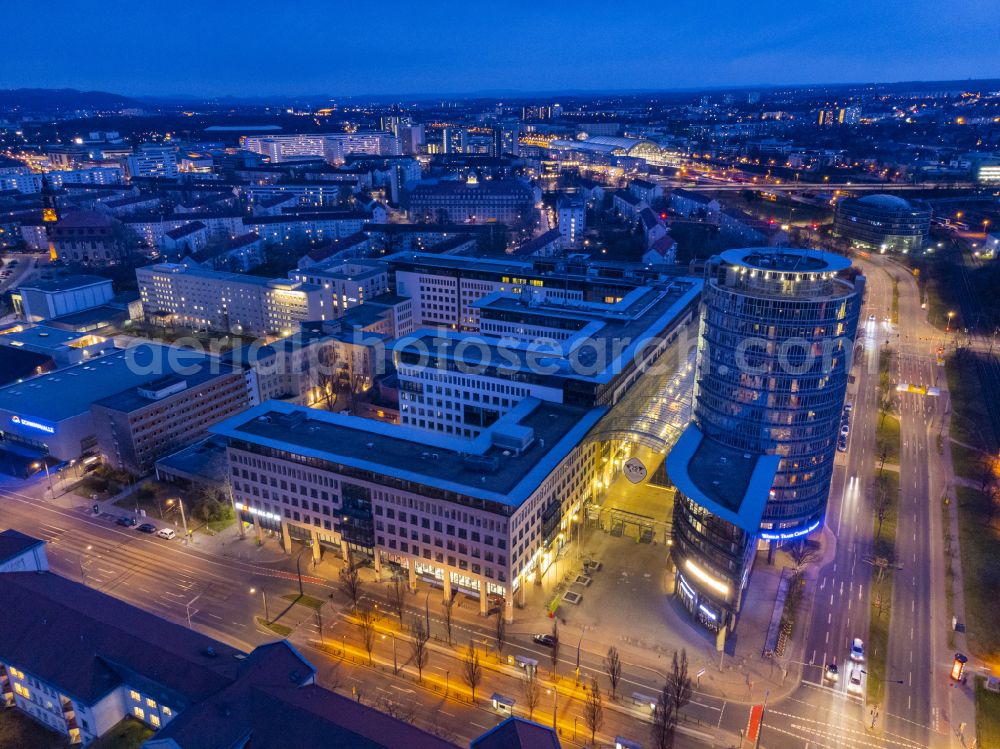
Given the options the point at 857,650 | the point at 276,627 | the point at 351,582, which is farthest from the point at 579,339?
the point at 276,627

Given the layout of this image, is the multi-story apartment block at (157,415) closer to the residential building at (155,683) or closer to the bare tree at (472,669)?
the residential building at (155,683)

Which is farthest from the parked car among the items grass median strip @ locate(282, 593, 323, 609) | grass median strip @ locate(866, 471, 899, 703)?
grass median strip @ locate(282, 593, 323, 609)

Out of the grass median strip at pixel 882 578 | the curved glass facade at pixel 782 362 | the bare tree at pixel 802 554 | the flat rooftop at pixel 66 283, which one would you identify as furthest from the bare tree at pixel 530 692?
the flat rooftop at pixel 66 283

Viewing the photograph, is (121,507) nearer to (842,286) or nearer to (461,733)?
(461,733)

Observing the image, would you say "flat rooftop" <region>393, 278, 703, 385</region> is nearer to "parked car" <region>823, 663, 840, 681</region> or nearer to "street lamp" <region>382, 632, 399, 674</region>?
"street lamp" <region>382, 632, 399, 674</region>

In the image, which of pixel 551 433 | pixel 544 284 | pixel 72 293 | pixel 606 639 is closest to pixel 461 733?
pixel 606 639

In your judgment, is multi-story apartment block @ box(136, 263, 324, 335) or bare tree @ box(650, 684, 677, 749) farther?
multi-story apartment block @ box(136, 263, 324, 335)

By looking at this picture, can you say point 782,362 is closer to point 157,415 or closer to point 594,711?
point 594,711
